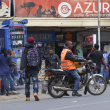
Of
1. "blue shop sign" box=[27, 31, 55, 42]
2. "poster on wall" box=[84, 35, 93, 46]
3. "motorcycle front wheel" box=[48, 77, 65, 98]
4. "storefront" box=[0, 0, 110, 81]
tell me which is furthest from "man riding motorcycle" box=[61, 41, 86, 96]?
"blue shop sign" box=[27, 31, 55, 42]

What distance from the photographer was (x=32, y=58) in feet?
28.3

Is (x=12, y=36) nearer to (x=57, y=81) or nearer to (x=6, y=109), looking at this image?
(x=57, y=81)

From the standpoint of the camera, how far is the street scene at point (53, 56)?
28.5 feet

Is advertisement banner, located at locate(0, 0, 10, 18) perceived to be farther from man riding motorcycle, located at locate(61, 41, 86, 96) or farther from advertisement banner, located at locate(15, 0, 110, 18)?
man riding motorcycle, located at locate(61, 41, 86, 96)

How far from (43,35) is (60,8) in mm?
2258

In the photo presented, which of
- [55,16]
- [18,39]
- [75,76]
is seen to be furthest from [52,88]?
[55,16]

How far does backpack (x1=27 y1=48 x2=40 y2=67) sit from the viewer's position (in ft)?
28.2

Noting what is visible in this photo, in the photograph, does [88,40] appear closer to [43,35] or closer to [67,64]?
[43,35]

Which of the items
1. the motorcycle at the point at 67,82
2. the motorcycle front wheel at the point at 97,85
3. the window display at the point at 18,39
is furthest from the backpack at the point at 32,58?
the window display at the point at 18,39

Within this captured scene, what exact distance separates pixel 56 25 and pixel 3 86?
319 inches

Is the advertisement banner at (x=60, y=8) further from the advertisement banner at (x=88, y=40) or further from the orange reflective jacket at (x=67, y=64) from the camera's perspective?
the orange reflective jacket at (x=67, y=64)

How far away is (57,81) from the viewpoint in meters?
9.30

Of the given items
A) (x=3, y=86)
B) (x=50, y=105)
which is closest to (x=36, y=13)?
(x=3, y=86)

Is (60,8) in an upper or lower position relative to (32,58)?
upper
